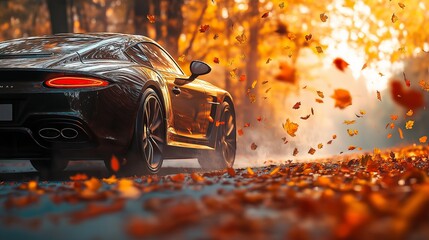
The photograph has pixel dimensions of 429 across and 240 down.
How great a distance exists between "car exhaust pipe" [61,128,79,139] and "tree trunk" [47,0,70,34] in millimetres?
12675

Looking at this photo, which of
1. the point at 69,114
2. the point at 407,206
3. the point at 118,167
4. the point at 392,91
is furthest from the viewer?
the point at 392,91

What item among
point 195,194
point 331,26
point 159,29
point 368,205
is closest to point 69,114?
point 195,194

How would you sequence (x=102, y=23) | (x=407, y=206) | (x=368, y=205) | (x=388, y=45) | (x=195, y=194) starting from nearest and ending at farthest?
(x=407, y=206) < (x=368, y=205) < (x=195, y=194) < (x=388, y=45) < (x=102, y=23)

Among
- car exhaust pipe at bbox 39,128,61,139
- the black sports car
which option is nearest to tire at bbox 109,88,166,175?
the black sports car

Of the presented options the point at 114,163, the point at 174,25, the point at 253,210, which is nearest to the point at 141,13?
the point at 174,25

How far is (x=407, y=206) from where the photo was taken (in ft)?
13.8

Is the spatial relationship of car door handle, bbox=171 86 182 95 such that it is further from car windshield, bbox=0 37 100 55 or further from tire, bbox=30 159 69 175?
tire, bbox=30 159 69 175

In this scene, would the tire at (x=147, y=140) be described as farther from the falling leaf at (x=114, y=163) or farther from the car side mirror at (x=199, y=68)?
the car side mirror at (x=199, y=68)

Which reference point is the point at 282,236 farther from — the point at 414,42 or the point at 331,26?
the point at 331,26

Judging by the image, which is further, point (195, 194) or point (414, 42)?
point (414, 42)

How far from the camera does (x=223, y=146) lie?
36.7 ft

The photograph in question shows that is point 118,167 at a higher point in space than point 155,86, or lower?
lower

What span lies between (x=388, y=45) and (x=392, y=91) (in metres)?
12.6

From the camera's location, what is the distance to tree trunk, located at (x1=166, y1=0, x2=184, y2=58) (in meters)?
23.6
